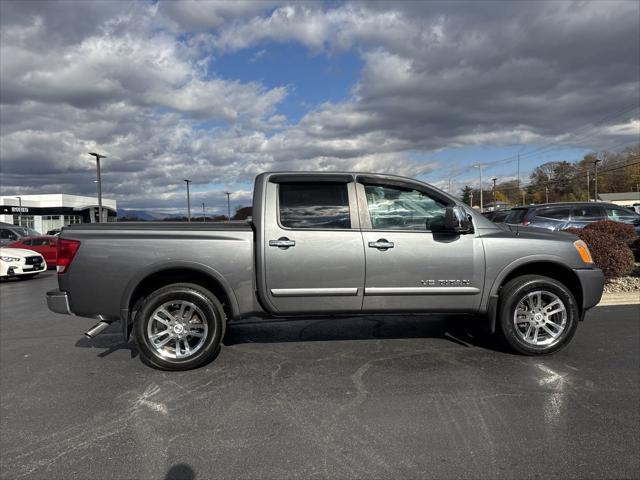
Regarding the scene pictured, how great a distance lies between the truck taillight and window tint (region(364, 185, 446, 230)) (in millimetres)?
2942

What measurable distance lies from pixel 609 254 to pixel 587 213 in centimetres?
575

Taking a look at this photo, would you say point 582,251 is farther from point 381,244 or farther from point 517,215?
point 517,215

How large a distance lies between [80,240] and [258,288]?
1.79 m

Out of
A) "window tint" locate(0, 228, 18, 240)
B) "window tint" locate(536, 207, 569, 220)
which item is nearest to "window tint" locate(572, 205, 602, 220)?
"window tint" locate(536, 207, 569, 220)

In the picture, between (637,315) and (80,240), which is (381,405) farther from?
(637,315)

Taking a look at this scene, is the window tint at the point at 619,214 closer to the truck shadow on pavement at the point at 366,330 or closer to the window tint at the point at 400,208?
the truck shadow on pavement at the point at 366,330

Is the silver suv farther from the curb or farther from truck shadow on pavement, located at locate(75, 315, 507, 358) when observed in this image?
the curb

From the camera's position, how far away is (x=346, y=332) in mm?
6062

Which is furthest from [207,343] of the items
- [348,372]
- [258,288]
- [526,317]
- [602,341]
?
[602,341]

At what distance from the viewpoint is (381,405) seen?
12.5 ft

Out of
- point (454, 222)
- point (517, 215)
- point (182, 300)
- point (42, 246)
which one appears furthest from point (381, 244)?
point (42, 246)

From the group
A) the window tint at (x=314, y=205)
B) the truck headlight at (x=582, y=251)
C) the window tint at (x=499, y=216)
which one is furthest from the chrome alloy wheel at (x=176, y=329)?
the window tint at (x=499, y=216)

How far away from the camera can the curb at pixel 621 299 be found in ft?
25.8

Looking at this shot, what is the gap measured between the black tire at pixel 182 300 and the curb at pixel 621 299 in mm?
6565
